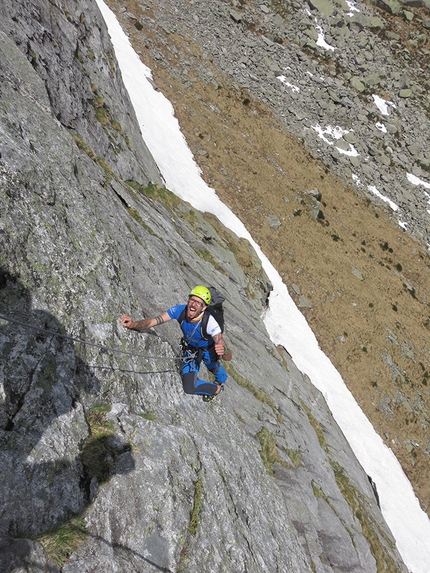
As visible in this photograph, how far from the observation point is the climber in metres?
8.07

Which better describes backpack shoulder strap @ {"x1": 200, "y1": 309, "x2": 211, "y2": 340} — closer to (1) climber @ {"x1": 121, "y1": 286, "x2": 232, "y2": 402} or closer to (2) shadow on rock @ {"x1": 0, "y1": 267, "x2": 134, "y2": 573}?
(1) climber @ {"x1": 121, "y1": 286, "x2": 232, "y2": 402}

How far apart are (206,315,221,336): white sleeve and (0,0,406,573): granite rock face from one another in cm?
130

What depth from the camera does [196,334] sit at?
866 cm

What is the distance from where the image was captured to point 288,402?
17094 millimetres

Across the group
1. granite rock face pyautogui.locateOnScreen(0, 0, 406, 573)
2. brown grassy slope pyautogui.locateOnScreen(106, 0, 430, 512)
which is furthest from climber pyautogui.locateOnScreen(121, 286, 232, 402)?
brown grassy slope pyautogui.locateOnScreen(106, 0, 430, 512)

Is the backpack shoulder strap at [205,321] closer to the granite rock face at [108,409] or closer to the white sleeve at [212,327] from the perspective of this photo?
the white sleeve at [212,327]

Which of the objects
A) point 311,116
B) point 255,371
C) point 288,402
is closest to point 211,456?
point 255,371

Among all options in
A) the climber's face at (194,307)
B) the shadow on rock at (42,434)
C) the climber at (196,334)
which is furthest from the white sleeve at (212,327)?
the shadow on rock at (42,434)

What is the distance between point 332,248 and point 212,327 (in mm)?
31290

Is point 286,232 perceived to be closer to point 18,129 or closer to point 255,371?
point 255,371

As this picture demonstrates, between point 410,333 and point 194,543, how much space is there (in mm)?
32836

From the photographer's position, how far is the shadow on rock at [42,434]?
500 cm

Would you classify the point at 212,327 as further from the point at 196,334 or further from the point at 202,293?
the point at 202,293

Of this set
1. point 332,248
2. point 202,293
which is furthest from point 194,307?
point 332,248
